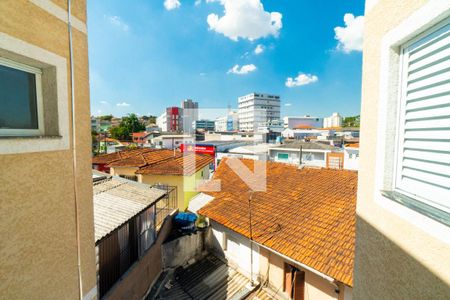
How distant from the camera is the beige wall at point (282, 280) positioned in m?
6.14

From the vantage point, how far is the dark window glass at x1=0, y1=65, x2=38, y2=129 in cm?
204

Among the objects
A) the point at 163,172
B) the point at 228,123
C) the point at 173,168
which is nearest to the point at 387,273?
the point at 163,172

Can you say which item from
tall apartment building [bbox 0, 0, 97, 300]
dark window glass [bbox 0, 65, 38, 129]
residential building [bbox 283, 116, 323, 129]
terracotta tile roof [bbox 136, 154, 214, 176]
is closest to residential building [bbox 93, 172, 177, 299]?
tall apartment building [bbox 0, 0, 97, 300]

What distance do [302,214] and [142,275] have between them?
20.4 feet

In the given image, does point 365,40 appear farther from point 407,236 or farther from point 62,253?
point 62,253

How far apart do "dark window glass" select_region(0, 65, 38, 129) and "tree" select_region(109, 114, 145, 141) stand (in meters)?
65.5

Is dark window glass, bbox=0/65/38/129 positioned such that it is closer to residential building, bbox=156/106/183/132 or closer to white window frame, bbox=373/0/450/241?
white window frame, bbox=373/0/450/241

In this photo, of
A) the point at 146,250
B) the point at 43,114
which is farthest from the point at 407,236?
the point at 146,250

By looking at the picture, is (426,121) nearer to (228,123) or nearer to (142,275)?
(142,275)

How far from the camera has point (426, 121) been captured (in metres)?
1.59

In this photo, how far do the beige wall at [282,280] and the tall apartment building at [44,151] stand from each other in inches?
245

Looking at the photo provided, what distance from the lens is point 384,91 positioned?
1.92 metres

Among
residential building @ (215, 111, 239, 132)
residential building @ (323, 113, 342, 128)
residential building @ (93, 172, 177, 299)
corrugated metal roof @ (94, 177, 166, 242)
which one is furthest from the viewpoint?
residential building @ (323, 113, 342, 128)

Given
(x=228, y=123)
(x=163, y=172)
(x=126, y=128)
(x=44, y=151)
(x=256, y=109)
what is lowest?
(x=163, y=172)
